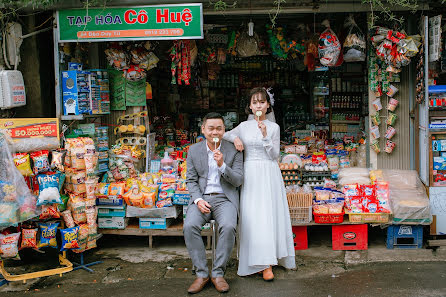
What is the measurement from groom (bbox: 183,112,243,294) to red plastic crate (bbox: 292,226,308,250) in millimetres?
1211

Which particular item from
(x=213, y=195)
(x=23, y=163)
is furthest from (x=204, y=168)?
(x=23, y=163)

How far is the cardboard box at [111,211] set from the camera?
223 inches

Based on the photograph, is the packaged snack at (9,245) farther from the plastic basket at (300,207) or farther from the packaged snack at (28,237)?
the plastic basket at (300,207)

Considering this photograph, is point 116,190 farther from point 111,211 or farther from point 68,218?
point 68,218

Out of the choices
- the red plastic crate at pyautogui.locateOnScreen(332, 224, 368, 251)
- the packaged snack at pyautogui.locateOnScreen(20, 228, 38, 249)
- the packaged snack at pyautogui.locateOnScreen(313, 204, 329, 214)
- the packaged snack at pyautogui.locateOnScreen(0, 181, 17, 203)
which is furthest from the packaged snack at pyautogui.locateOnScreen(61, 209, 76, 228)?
the red plastic crate at pyautogui.locateOnScreen(332, 224, 368, 251)

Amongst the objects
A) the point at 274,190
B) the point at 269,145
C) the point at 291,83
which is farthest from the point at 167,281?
the point at 291,83

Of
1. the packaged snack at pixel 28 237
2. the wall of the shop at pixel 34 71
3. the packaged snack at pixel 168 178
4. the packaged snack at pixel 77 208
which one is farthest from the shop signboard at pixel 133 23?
the packaged snack at pixel 28 237

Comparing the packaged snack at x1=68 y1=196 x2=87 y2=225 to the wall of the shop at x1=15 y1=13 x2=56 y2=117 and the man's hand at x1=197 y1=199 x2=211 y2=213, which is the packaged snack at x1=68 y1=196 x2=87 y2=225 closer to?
the man's hand at x1=197 y1=199 x2=211 y2=213

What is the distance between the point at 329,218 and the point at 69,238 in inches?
113

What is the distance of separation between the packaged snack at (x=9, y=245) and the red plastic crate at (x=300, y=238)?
9.89 ft

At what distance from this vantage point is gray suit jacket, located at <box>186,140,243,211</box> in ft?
15.3

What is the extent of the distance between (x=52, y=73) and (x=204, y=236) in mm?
3121

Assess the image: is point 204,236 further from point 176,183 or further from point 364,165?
point 364,165

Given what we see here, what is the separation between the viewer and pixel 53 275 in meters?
5.08
